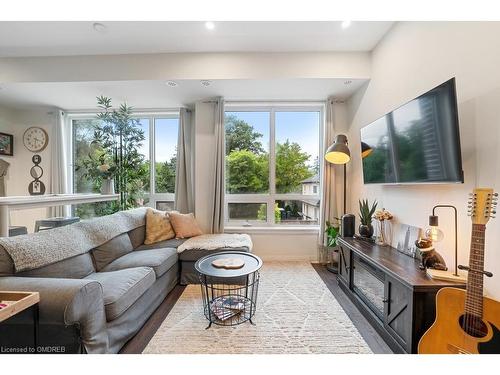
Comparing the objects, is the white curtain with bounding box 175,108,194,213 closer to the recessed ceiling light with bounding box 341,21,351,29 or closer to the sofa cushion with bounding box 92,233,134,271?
the sofa cushion with bounding box 92,233,134,271

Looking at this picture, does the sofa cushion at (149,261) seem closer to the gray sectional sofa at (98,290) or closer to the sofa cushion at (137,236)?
the gray sectional sofa at (98,290)

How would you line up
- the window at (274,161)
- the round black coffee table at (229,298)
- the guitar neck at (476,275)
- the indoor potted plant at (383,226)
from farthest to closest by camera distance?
1. the window at (274,161)
2. the indoor potted plant at (383,226)
3. the round black coffee table at (229,298)
4. the guitar neck at (476,275)

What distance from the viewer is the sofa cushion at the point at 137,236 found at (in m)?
2.74

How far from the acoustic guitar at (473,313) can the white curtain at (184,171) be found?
10.6 ft

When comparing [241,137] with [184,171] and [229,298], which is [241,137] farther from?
[229,298]

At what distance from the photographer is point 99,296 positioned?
1430 mm

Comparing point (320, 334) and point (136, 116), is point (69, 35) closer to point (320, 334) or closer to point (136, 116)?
point (136, 116)

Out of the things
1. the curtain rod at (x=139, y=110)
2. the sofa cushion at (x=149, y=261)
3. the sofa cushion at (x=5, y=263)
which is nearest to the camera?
the sofa cushion at (x=5, y=263)

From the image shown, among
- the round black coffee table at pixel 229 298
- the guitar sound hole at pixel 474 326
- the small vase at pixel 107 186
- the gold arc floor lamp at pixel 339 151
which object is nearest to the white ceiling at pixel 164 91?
the gold arc floor lamp at pixel 339 151

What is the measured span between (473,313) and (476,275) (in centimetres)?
20

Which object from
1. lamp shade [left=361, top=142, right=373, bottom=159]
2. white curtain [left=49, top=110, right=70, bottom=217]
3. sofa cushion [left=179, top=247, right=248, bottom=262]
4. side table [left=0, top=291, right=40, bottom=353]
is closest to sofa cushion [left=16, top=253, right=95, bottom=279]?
side table [left=0, top=291, right=40, bottom=353]

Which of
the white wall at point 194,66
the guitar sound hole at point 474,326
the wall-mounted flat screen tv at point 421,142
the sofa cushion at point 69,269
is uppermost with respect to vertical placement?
the white wall at point 194,66

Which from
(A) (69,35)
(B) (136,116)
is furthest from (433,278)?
(B) (136,116)
